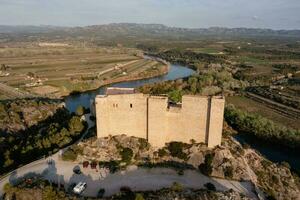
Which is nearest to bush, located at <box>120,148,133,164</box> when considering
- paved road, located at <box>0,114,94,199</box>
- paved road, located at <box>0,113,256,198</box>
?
paved road, located at <box>0,113,256,198</box>

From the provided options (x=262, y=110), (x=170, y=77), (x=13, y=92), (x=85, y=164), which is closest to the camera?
(x=85, y=164)

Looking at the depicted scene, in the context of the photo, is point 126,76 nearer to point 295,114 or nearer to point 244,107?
point 244,107

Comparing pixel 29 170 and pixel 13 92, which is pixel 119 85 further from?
pixel 29 170

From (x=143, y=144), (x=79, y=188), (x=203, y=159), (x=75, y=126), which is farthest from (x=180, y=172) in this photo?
(x=75, y=126)

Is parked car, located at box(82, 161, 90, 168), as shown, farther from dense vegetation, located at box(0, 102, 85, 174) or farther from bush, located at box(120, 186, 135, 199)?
bush, located at box(120, 186, 135, 199)

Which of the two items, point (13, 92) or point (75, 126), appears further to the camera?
point (13, 92)

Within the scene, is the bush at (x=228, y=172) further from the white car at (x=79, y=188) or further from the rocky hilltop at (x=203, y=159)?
the white car at (x=79, y=188)
